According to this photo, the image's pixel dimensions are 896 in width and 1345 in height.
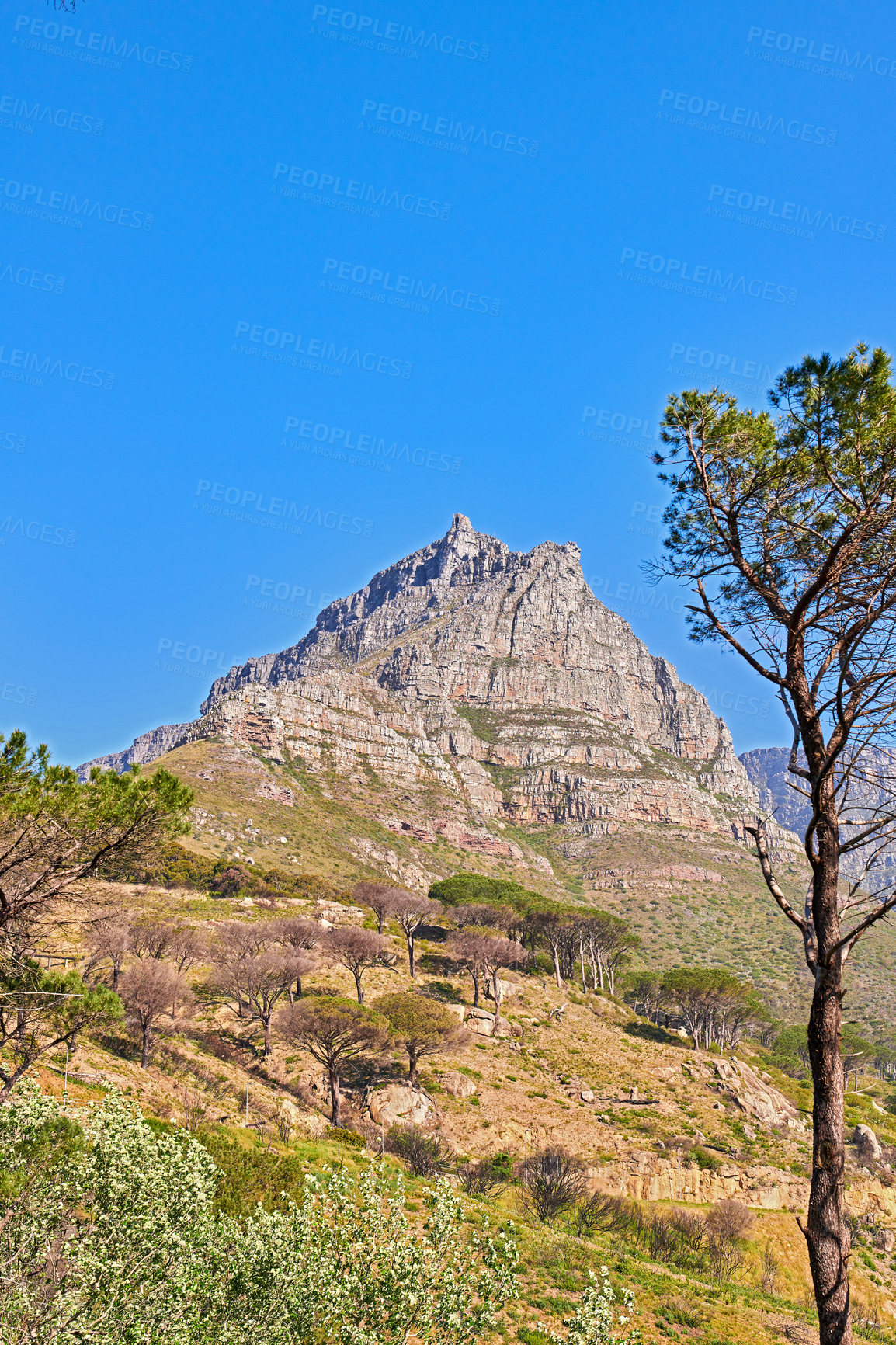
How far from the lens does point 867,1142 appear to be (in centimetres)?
3681

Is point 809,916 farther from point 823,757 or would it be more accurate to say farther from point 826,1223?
point 826,1223

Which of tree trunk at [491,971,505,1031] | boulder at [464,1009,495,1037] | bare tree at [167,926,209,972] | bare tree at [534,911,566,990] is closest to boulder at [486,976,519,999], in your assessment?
tree trunk at [491,971,505,1031]

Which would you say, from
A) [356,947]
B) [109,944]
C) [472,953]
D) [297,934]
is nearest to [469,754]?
[472,953]

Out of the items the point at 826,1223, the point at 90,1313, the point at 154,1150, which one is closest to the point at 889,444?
the point at 826,1223

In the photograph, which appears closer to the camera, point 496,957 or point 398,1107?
point 398,1107

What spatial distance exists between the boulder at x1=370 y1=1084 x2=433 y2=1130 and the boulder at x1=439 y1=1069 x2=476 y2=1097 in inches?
111

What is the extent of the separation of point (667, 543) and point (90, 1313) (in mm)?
10075

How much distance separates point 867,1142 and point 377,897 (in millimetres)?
34576

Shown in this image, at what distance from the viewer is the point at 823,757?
6.38m

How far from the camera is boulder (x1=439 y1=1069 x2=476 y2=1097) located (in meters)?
32.6

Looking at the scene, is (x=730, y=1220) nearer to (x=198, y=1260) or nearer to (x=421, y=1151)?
(x=421, y=1151)

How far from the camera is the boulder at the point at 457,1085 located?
107 ft

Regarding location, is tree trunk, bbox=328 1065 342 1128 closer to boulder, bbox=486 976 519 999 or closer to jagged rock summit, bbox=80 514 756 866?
boulder, bbox=486 976 519 999

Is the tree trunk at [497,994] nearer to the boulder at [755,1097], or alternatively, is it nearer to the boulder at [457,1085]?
the boulder at [457,1085]
